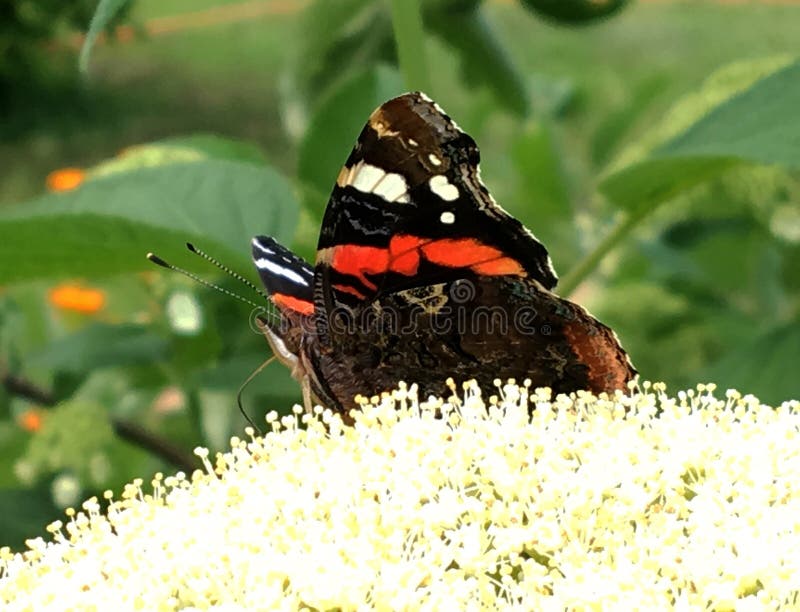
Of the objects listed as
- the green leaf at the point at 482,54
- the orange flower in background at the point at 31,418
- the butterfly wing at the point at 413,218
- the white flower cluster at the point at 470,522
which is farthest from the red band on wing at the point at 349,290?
the orange flower in background at the point at 31,418

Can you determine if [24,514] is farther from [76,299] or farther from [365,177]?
[76,299]

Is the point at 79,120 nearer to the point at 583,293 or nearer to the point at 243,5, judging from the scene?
the point at 243,5

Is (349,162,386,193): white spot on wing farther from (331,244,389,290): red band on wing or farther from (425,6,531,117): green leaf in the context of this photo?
(425,6,531,117): green leaf

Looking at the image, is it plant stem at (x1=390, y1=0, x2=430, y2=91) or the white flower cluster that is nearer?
the white flower cluster

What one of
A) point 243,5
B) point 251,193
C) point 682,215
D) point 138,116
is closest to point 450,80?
point 138,116

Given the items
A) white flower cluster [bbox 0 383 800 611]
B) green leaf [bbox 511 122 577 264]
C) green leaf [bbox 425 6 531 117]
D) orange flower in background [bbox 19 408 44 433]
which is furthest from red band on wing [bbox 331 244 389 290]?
green leaf [bbox 511 122 577 264]

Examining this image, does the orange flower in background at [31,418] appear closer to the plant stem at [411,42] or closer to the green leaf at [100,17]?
the plant stem at [411,42]
